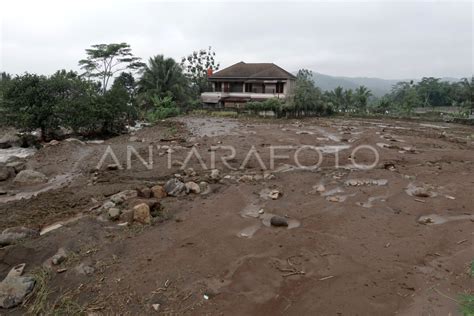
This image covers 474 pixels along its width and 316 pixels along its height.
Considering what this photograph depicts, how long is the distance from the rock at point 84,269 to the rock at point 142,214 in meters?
1.57

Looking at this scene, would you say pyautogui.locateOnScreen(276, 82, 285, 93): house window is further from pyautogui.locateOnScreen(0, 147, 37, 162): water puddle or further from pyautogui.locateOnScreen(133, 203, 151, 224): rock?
pyautogui.locateOnScreen(133, 203, 151, 224): rock

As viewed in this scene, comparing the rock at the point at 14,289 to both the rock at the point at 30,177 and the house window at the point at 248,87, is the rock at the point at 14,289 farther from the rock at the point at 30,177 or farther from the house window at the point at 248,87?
the house window at the point at 248,87

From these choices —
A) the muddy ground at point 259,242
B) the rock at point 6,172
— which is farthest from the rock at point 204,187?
the rock at point 6,172

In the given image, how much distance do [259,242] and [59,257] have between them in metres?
3.18

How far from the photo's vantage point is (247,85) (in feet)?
111

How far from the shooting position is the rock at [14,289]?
424 centimetres

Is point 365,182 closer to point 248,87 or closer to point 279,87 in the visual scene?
point 279,87

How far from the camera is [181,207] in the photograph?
7297 millimetres

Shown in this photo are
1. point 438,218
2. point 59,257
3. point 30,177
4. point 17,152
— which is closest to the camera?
point 59,257

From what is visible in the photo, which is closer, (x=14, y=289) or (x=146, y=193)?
(x=14, y=289)

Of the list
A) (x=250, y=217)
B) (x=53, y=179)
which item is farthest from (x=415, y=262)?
(x=53, y=179)

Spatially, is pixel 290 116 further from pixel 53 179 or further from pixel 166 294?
pixel 166 294

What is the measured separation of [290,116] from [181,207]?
21.5 meters

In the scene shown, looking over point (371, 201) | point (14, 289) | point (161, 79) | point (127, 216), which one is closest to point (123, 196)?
point (127, 216)
